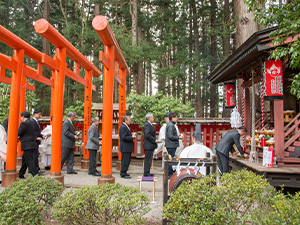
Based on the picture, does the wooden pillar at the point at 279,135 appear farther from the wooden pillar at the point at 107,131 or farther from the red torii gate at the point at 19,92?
the red torii gate at the point at 19,92

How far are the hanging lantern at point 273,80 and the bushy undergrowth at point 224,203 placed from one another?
12.0ft

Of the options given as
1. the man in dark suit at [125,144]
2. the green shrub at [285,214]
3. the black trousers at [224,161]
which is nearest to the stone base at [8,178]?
the man in dark suit at [125,144]

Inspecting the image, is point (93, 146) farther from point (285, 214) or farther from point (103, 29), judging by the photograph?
point (285, 214)

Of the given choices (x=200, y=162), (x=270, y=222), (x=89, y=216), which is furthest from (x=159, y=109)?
(x=270, y=222)

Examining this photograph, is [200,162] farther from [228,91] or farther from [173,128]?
[228,91]

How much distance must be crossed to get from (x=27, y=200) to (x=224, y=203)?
8.70ft

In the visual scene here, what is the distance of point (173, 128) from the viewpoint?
288 inches

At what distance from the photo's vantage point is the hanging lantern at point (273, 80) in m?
6.37

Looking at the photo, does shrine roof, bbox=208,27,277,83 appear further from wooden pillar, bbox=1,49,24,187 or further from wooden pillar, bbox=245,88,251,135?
wooden pillar, bbox=1,49,24,187

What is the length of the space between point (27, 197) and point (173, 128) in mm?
4518

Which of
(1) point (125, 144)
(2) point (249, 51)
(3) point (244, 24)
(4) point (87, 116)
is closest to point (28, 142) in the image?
(1) point (125, 144)

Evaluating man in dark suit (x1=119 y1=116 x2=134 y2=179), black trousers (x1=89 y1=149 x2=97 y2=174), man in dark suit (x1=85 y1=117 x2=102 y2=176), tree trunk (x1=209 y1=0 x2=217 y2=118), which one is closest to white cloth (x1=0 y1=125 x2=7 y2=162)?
man in dark suit (x1=85 y1=117 x2=102 y2=176)

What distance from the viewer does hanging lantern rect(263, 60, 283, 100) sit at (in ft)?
20.9

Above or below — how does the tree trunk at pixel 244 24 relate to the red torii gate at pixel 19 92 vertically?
above
